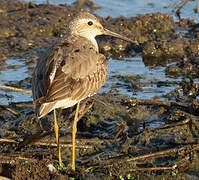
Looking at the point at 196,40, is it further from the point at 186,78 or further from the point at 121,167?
the point at 121,167

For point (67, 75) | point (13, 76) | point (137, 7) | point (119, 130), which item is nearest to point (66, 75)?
point (67, 75)

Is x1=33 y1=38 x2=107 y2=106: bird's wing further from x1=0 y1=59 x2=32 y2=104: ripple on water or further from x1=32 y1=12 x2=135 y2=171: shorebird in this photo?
x1=0 y1=59 x2=32 y2=104: ripple on water

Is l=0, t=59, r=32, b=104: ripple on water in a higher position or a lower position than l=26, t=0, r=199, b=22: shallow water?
lower

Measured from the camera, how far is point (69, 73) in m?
5.32

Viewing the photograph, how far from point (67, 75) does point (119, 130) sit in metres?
1.38

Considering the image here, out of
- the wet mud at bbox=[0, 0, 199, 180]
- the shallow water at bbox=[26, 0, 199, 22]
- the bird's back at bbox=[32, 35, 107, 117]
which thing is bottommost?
the wet mud at bbox=[0, 0, 199, 180]

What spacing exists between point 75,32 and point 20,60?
8.20 ft

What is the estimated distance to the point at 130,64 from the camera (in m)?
8.77

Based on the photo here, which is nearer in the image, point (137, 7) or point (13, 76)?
point (13, 76)

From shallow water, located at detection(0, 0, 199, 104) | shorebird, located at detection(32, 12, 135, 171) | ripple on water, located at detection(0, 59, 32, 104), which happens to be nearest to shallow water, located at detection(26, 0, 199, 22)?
shallow water, located at detection(0, 0, 199, 104)

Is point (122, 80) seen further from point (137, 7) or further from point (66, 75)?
point (137, 7)

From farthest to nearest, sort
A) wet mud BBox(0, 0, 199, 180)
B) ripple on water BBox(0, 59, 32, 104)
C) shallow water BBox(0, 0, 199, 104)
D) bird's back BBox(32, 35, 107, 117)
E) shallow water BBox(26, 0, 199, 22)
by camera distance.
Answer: shallow water BBox(26, 0, 199, 22)
shallow water BBox(0, 0, 199, 104)
ripple on water BBox(0, 59, 32, 104)
wet mud BBox(0, 0, 199, 180)
bird's back BBox(32, 35, 107, 117)

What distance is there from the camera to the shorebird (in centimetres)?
518

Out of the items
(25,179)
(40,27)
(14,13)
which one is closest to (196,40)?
(40,27)
